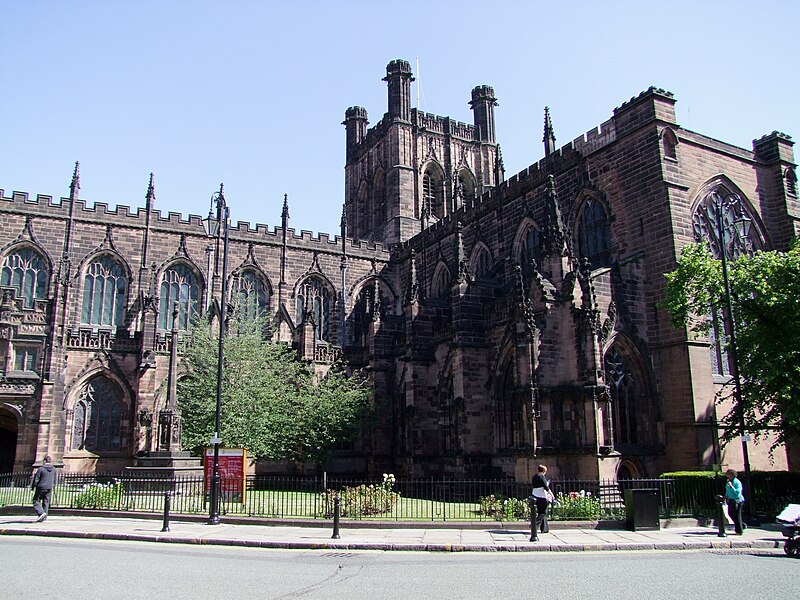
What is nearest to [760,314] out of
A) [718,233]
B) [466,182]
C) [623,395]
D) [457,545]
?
[623,395]

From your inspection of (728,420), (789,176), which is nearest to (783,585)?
(728,420)

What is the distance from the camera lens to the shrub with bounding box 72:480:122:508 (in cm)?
2100

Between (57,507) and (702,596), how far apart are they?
18.5 metres

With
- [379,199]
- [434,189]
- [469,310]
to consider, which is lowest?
[469,310]

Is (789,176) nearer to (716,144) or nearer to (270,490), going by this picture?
(716,144)

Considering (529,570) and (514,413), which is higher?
(514,413)

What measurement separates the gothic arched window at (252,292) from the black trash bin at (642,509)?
26317mm

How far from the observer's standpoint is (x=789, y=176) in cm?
3039

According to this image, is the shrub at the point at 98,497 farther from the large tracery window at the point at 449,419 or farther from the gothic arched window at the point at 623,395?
the gothic arched window at the point at 623,395

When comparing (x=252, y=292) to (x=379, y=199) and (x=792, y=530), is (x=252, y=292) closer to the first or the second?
(x=379, y=199)

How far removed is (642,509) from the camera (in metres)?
17.6

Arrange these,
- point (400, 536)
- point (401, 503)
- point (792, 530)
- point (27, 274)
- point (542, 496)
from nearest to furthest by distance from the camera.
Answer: point (792, 530) → point (400, 536) → point (542, 496) → point (401, 503) → point (27, 274)

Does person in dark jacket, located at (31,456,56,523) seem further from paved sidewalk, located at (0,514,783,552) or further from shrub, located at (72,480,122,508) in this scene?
shrub, located at (72,480,122,508)

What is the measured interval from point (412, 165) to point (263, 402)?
87.4 ft
